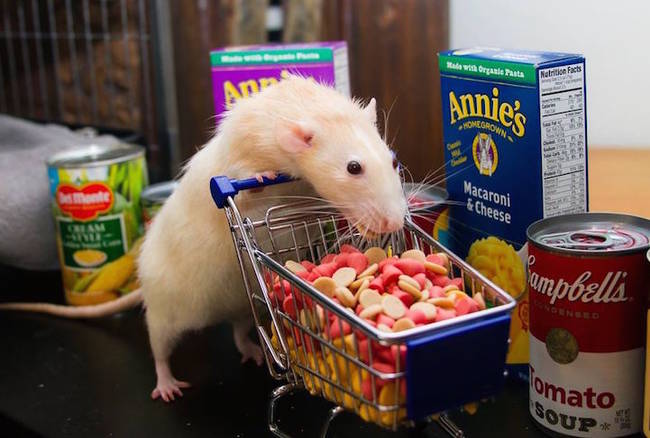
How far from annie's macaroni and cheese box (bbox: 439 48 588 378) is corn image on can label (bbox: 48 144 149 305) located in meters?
0.64

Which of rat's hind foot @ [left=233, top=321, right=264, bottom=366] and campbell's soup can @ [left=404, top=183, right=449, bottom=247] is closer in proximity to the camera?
campbell's soup can @ [left=404, top=183, right=449, bottom=247]

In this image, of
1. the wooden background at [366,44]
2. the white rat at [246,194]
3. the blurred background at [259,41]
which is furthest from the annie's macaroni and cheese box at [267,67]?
the wooden background at [366,44]

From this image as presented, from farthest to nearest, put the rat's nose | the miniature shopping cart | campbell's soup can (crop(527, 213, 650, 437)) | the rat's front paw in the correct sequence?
the rat's front paw
the rat's nose
campbell's soup can (crop(527, 213, 650, 437))
the miniature shopping cart

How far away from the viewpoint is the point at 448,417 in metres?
1.03

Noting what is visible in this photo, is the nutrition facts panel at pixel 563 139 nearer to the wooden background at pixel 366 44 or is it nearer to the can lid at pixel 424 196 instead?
the can lid at pixel 424 196

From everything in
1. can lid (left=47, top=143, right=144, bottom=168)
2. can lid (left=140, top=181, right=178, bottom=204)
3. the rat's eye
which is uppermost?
the rat's eye

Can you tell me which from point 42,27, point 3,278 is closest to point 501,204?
point 3,278

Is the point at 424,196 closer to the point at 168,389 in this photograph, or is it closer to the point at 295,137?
the point at 295,137

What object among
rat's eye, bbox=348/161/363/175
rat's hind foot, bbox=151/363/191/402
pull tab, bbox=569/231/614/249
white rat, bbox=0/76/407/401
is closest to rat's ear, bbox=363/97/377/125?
white rat, bbox=0/76/407/401

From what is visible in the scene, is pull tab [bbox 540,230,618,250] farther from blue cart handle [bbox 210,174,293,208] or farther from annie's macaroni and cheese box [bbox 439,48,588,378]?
blue cart handle [bbox 210,174,293,208]

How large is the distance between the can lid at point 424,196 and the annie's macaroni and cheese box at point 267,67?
25 cm

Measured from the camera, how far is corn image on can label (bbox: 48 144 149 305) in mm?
1409

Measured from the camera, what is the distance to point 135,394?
1.20 meters

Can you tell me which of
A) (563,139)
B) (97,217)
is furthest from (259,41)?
(563,139)
